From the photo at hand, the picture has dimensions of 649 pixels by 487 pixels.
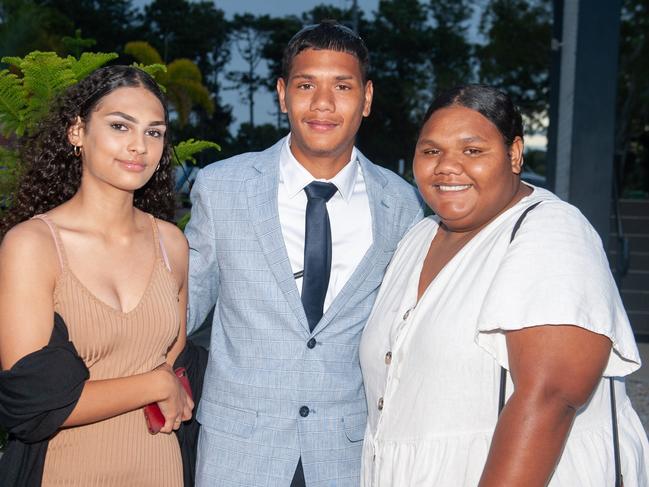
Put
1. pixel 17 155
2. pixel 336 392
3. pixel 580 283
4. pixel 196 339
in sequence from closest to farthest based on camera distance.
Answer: pixel 580 283
pixel 336 392
pixel 17 155
pixel 196 339

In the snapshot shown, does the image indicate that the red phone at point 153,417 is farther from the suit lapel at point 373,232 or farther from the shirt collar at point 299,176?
the shirt collar at point 299,176

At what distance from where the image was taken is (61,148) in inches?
99.3

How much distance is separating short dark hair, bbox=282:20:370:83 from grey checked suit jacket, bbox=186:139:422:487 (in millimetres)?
490

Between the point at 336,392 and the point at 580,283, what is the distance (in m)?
1.05

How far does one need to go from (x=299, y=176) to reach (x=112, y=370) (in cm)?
97

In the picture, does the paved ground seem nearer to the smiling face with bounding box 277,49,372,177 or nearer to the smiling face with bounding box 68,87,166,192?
the smiling face with bounding box 277,49,372,177

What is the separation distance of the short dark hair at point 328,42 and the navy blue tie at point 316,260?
0.54 meters

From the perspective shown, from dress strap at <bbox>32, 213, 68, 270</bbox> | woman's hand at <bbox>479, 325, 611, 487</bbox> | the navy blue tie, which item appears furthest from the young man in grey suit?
woman's hand at <bbox>479, 325, 611, 487</bbox>

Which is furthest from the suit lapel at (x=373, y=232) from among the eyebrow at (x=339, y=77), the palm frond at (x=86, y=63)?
the palm frond at (x=86, y=63)

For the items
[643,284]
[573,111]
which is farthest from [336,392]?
[643,284]

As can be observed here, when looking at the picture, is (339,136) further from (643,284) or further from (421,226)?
(643,284)

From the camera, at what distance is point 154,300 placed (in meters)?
2.44

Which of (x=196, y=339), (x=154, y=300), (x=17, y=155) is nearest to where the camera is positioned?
(x=154, y=300)

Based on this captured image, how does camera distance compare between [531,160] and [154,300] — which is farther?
[531,160]
